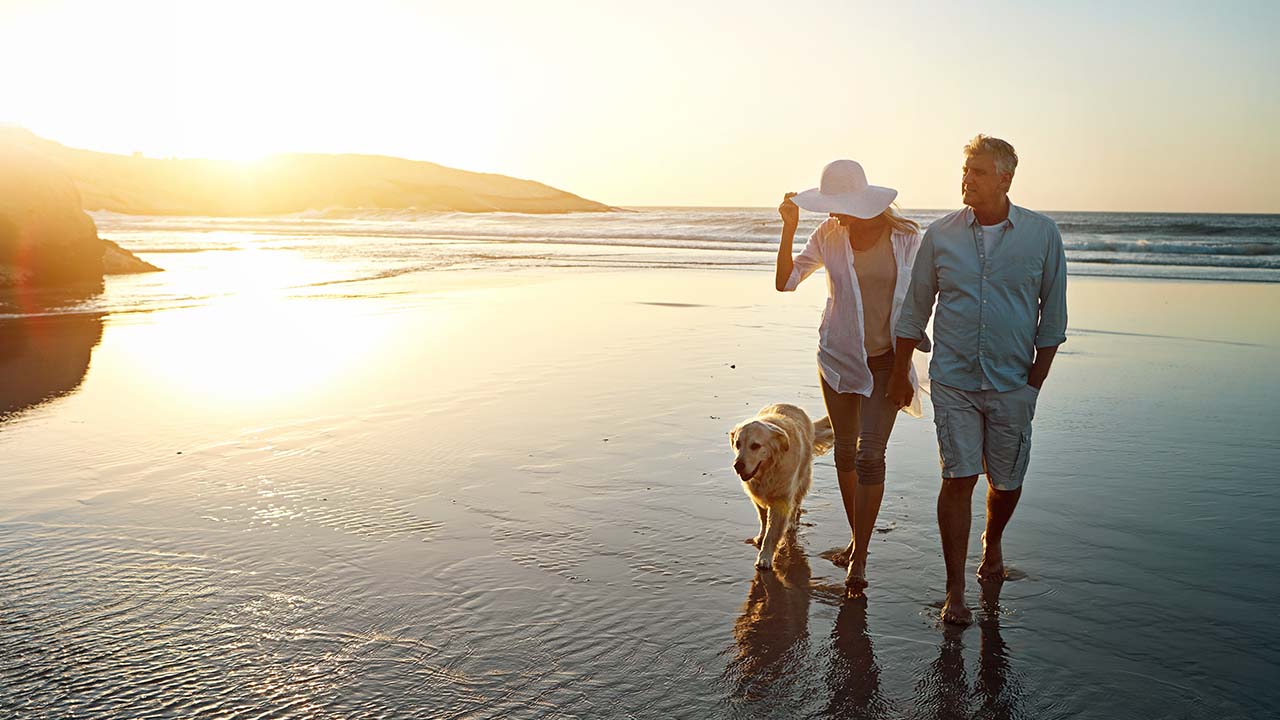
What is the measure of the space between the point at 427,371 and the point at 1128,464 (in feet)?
21.5

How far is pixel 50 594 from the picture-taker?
396 centimetres

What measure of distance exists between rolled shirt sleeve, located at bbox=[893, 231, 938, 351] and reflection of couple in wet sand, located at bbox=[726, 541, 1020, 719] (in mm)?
1286

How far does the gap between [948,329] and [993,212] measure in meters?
0.54

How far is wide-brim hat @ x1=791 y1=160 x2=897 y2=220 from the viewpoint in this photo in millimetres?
4289

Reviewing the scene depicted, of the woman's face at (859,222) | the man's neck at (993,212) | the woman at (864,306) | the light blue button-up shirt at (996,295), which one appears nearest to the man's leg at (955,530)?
the woman at (864,306)

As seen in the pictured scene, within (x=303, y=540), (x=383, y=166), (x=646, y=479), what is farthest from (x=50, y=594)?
(x=383, y=166)

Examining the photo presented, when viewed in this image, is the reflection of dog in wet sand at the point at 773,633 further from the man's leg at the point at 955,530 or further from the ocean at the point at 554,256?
the ocean at the point at 554,256

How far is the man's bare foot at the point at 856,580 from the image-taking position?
4195mm

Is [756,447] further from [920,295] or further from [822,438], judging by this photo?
[822,438]

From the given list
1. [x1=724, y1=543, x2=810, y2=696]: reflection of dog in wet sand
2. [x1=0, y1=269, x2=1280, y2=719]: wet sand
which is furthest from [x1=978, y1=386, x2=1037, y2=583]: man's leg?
[x1=724, y1=543, x2=810, y2=696]: reflection of dog in wet sand

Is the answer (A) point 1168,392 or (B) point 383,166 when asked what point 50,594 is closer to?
(A) point 1168,392

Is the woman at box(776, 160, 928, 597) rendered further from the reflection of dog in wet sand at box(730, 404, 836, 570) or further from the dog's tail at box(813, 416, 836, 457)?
the dog's tail at box(813, 416, 836, 457)

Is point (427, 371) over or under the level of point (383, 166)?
under

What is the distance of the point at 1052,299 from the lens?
3834 millimetres
